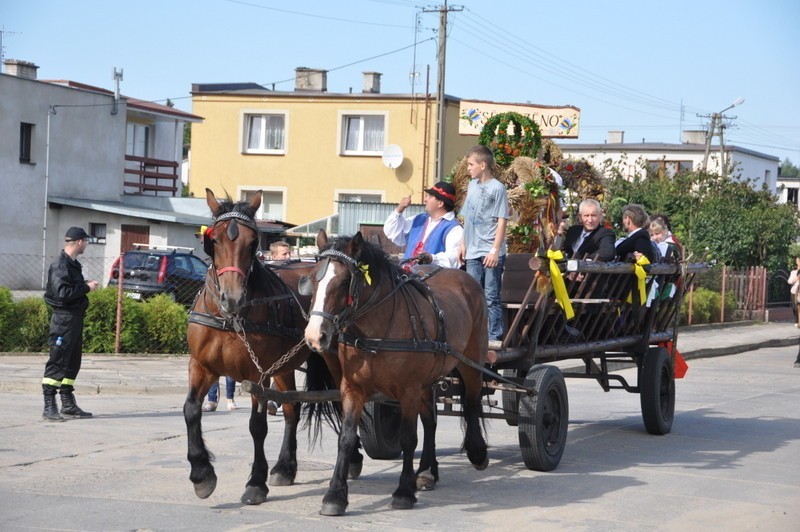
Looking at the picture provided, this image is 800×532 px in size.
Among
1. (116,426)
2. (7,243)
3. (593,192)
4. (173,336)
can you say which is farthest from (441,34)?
(116,426)

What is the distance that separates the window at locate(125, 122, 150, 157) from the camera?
45688mm

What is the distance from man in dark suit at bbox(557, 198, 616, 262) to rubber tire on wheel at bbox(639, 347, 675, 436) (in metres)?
1.41

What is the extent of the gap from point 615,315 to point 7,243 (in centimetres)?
2827

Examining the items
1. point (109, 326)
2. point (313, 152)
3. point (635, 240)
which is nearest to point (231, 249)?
point (635, 240)

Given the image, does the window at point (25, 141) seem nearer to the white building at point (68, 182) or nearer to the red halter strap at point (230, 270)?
the white building at point (68, 182)

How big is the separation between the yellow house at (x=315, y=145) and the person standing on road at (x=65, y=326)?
3156 cm

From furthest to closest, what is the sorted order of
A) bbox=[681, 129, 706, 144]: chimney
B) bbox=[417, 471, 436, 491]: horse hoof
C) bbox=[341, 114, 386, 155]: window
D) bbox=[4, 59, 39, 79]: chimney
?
1. bbox=[681, 129, 706, 144]: chimney
2. bbox=[341, 114, 386, 155]: window
3. bbox=[4, 59, 39, 79]: chimney
4. bbox=[417, 471, 436, 491]: horse hoof

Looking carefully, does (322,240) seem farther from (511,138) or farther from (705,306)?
(705,306)

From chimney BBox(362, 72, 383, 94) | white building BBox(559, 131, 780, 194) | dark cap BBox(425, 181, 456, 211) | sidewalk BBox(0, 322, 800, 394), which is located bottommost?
sidewalk BBox(0, 322, 800, 394)

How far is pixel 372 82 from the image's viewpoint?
47.8 metres

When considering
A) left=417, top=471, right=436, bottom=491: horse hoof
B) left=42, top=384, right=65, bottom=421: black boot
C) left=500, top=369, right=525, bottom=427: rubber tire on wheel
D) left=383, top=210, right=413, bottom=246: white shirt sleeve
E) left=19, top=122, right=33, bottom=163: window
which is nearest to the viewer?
left=417, top=471, right=436, bottom=491: horse hoof

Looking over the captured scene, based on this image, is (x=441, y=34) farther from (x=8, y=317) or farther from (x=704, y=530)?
(x=704, y=530)

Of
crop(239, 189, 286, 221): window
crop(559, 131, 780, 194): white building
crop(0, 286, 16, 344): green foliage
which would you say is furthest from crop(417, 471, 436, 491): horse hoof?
crop(559, 131, 780, 194): white building

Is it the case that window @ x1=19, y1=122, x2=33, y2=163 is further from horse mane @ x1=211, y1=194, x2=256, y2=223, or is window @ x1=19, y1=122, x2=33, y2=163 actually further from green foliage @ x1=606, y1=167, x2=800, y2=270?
horse mane @ x1=211, y1=194, x2=256, y2=223
